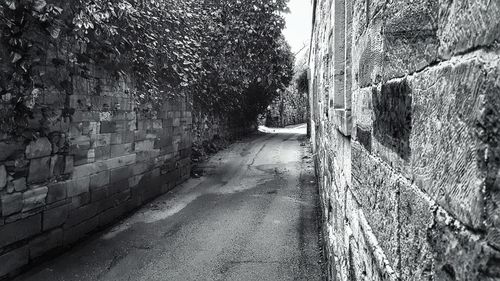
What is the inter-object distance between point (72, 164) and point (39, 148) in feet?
2.00

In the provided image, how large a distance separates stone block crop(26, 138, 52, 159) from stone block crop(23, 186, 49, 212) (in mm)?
400

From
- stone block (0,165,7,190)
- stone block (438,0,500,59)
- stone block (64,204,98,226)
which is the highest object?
stone block (438,0,500,59)

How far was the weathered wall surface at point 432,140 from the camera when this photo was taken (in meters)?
0.54

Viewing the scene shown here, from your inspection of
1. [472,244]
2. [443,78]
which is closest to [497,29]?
[443,78]

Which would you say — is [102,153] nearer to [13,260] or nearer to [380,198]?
[13,260]

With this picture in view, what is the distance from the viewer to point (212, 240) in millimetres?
5184

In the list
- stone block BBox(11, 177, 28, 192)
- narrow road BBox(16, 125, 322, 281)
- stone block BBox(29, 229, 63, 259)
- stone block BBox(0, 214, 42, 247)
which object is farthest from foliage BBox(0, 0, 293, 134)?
narrow road BBox(16, 125, 322, 281)

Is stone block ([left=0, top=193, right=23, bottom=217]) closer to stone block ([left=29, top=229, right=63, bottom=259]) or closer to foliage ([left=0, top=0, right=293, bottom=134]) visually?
stone block ([left=29, top=229, right=63, bottom=259])

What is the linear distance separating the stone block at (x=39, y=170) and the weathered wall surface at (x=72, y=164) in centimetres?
1

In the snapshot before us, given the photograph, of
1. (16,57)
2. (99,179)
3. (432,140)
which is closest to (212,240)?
(99,179)

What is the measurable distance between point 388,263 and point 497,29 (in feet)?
2.48

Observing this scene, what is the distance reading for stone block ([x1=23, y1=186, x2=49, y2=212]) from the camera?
171 inches

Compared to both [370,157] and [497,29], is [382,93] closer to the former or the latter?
[370,157]

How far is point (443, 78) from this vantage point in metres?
0.69
